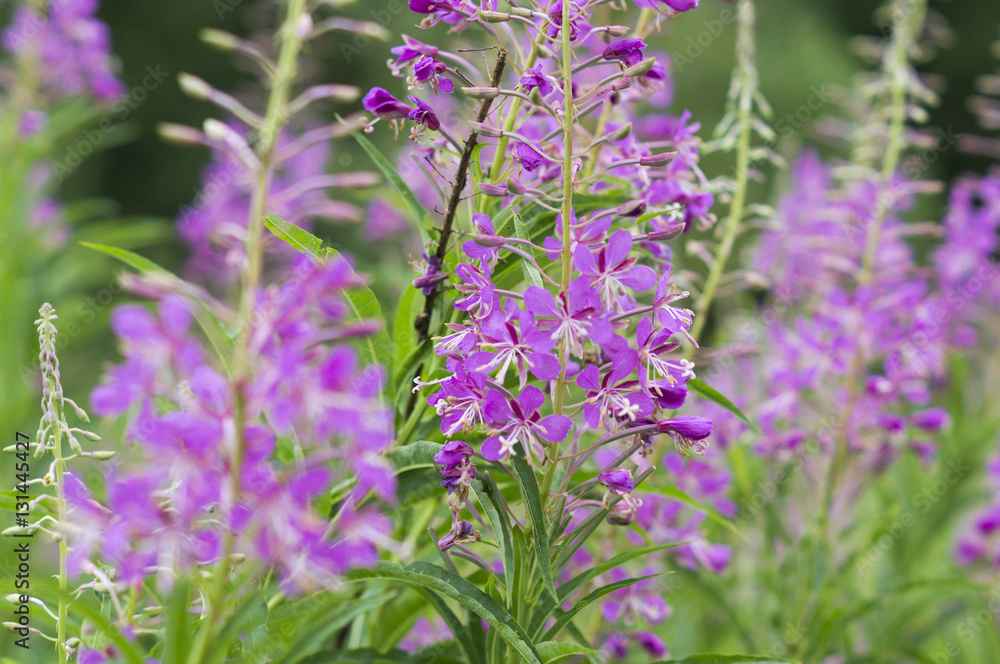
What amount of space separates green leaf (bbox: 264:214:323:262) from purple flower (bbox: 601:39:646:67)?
66cm

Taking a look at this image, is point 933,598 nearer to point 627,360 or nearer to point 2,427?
point 627,360

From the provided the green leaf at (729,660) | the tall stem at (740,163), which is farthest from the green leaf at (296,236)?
the tall stem at (740,163)

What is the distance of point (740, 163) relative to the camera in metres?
2.48

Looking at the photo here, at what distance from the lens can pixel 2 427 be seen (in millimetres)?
2943

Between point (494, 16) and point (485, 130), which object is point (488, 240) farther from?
point (494, 16)

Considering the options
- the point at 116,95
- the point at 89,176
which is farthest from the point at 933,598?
the point at 89,176

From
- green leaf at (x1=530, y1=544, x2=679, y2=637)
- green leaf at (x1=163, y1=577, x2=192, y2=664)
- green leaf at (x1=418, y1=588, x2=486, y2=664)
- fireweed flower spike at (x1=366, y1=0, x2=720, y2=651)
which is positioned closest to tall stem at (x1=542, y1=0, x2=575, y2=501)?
fireweed flower spike at (x1=366, y1=0, x2=720, y2=651)

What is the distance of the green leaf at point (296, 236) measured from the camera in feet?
4.74

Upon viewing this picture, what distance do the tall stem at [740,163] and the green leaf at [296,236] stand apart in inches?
51.6

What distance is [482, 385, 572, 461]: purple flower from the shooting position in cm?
133

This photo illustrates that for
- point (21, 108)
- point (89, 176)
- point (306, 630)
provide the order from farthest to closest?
point (89, 176) → point (21, 108) → point (306, 630)

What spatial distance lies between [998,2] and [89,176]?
16.3m

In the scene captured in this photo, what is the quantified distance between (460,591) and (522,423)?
1.06 feet

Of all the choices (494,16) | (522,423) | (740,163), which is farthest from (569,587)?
(740,163)
